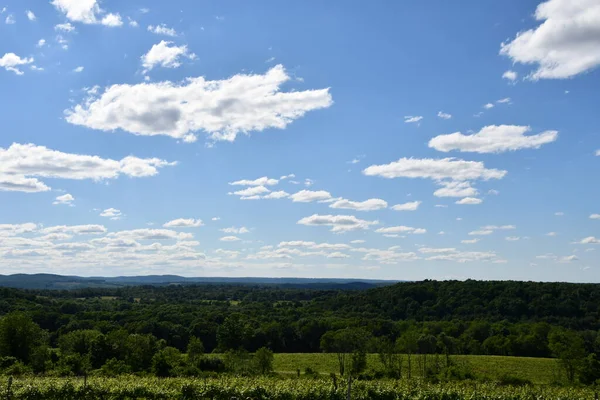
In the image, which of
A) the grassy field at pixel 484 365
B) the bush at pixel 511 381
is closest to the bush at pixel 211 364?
the grassy field at pixel 484 365

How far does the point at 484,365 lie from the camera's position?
70062 mm

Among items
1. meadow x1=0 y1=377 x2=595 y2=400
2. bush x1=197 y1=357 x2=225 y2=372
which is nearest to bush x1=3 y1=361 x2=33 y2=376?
bush x1=197 y1=357 x2=225 y2=372

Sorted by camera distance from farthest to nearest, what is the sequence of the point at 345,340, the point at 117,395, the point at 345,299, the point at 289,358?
the point at 345,299
the point at 289,358
the point at 345,340
the point at 117,395

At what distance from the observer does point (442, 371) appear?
63500 millimetres

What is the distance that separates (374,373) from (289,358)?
2398 centimetres

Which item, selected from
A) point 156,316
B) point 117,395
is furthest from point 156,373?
point 156,316

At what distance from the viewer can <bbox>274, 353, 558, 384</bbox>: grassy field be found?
65.7 m

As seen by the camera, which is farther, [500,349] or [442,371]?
[500,349]

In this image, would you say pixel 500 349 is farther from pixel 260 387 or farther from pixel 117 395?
pixel 117 395

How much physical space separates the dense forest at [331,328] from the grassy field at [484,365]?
2.96 metres

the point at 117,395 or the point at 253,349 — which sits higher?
the point at 117,395

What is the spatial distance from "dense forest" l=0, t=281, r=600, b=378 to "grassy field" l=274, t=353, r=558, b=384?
2964 mm

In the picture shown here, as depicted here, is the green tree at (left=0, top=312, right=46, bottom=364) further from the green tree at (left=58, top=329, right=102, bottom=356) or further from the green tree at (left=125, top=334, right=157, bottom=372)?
the green tree at (left=125, top=334, right=157, bottom=372)

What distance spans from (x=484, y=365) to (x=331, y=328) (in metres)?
37.2
